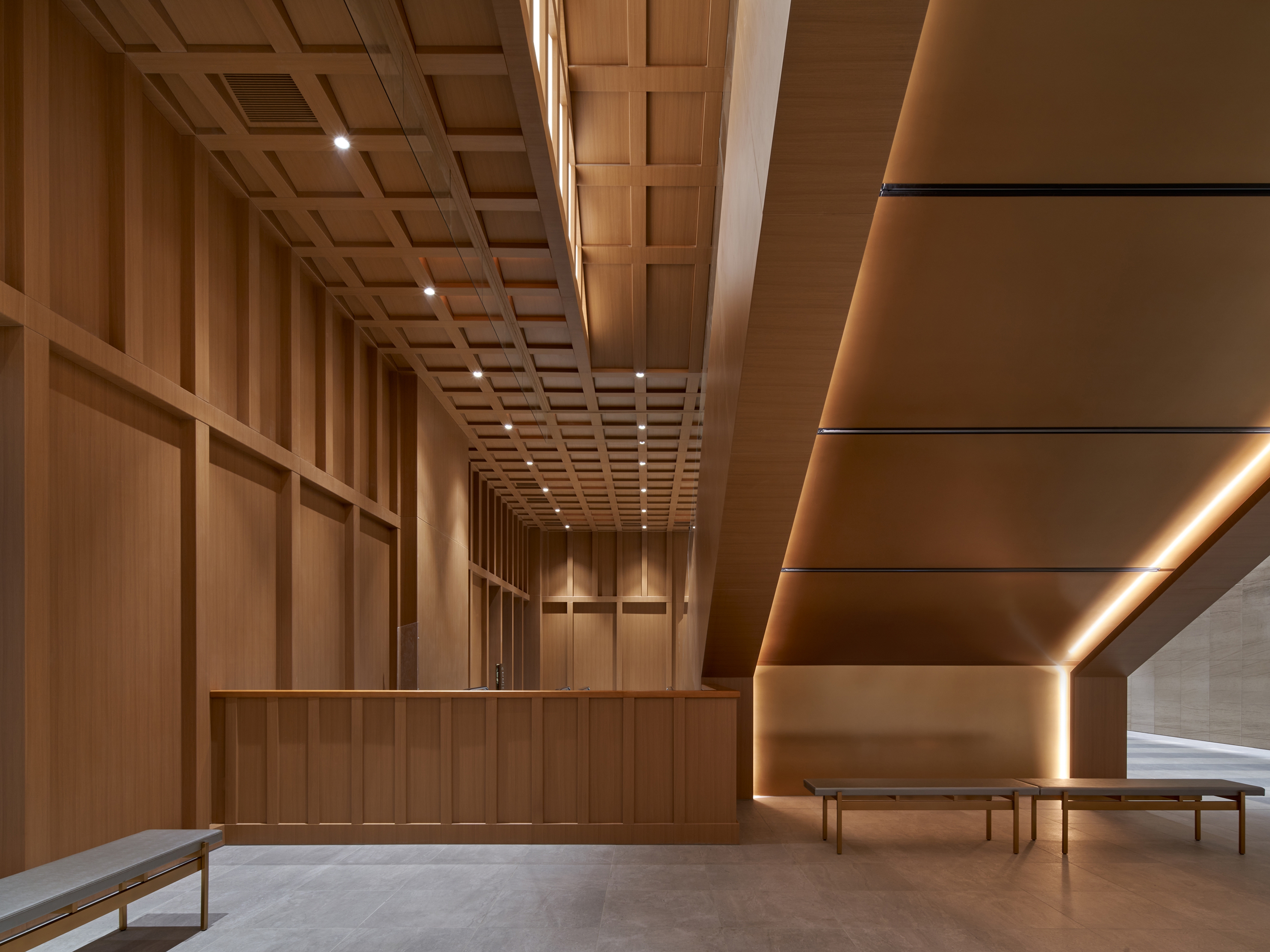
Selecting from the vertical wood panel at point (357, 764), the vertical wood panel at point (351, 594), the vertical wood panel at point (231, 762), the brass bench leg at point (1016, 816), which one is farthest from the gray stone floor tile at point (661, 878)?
the vertical wood panel at point (351, 594)

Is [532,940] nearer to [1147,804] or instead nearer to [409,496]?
[1147,804]

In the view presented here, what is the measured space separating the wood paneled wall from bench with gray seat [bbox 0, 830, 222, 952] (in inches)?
42.2

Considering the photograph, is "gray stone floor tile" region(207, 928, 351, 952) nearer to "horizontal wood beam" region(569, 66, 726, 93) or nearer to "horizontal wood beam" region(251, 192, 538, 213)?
"horizontal wood beam" region(251, 192, 538, 213)

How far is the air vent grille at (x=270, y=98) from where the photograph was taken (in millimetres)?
7320

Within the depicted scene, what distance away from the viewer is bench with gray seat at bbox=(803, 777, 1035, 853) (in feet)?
22.4

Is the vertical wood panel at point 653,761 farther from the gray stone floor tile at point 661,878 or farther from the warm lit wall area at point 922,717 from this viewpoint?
the warm lit wall area at point 922,717

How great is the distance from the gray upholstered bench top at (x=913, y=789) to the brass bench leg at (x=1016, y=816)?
1.5 inches

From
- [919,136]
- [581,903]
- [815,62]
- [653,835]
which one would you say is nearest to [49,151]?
[815,62]

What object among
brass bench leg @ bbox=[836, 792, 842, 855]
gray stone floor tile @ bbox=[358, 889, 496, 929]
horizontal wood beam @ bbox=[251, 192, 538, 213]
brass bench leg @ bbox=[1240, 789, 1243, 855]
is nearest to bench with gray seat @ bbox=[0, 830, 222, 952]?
gray stone floor tile @ bbox=[358, 889, 496, 929]

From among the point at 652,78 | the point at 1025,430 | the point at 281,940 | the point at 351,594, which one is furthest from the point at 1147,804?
the point at 351,594

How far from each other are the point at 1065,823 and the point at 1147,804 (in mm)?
766

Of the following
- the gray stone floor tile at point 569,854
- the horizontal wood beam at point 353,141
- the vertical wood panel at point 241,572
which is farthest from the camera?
the vertical wood panel at point 241,572

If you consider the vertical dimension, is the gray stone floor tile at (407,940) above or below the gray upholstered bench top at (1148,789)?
below

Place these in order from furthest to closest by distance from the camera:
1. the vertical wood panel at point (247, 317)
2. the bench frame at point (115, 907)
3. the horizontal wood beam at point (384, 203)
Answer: the horizontal wood beam at point (384, 203) → the vertical wood panel at point (247, 317) → the bench frame at point (115, 907)
